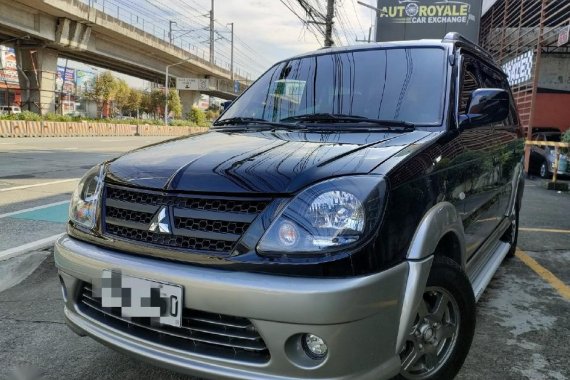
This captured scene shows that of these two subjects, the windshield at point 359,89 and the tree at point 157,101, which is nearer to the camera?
the windshield at point 359,89

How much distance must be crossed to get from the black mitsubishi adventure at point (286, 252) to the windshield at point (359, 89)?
9 centimetres

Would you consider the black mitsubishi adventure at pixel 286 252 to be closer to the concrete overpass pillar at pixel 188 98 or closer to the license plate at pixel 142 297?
the license plate at pixel 142 297

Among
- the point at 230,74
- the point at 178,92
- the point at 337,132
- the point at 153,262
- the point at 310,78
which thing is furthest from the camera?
the point at 230,74

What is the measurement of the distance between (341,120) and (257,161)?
942 mm

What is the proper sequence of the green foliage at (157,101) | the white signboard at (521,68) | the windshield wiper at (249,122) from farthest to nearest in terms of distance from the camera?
1. the green foliage at (157,101)
2. the white signboard at (521,68)
3. the windshield wiper at (249,122)

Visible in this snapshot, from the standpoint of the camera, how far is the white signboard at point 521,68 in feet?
52.3

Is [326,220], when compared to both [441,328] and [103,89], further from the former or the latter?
[103,89]

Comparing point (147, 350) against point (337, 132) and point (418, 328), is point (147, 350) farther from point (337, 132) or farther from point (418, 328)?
point (337, 132)

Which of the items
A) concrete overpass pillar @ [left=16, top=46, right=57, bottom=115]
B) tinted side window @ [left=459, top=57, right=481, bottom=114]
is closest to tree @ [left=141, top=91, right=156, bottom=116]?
concrete overpass pillar @ [left=16, top=46, right=57, bottom=115]

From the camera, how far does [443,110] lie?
2762 mm

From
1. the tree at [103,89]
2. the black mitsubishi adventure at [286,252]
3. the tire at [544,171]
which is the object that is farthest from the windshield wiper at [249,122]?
the tree at [103,89]

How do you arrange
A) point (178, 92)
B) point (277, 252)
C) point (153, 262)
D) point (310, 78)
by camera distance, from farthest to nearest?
point (178, 92) < point (310, 78) < point (153, 262) < point (277, 252)

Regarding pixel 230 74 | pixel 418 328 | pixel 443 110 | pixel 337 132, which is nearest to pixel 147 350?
pixel 418 328

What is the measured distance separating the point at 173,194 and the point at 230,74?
71.5m
